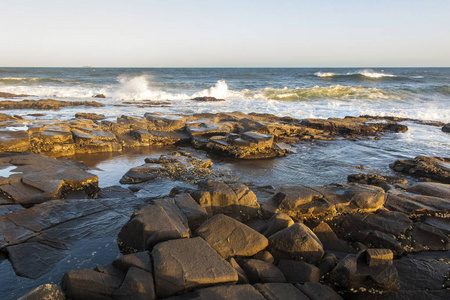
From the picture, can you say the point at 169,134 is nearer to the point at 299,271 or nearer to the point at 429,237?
the point at 299,271

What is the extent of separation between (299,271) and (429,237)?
2.77m

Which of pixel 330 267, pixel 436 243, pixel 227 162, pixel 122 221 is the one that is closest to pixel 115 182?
pixel 122 221

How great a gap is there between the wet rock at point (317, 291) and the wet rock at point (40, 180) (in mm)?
4786

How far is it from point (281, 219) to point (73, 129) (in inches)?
341

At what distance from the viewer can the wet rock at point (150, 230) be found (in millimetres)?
4055

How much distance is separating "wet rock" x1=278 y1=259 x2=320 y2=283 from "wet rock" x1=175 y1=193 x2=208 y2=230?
1570 millimetres

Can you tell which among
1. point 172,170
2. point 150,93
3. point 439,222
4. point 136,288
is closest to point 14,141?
point 172,170

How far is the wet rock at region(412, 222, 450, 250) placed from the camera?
4828mm

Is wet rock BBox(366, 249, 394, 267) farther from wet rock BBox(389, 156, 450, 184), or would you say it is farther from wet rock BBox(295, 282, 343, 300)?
wet rock BBox(389, 156, 450, 184)

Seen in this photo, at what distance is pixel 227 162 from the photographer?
957 cm

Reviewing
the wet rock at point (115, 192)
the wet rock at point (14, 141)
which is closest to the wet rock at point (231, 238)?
the wet rock at point (115, 192)

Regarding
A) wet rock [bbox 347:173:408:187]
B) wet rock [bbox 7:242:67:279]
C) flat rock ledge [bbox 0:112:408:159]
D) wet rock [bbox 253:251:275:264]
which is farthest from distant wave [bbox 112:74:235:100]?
wet rock [bbox 253:251:275:264]

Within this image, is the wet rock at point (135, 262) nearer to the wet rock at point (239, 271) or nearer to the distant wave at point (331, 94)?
the wet rock at point (239, 271)

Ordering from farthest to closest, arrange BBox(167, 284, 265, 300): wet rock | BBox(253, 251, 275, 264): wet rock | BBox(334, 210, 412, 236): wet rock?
BBox(334, 210, 412, 236): wet rock
BBox(253, 251, 275, 264): wet rock
BBox(167, 284, 265, 300): wet rock
